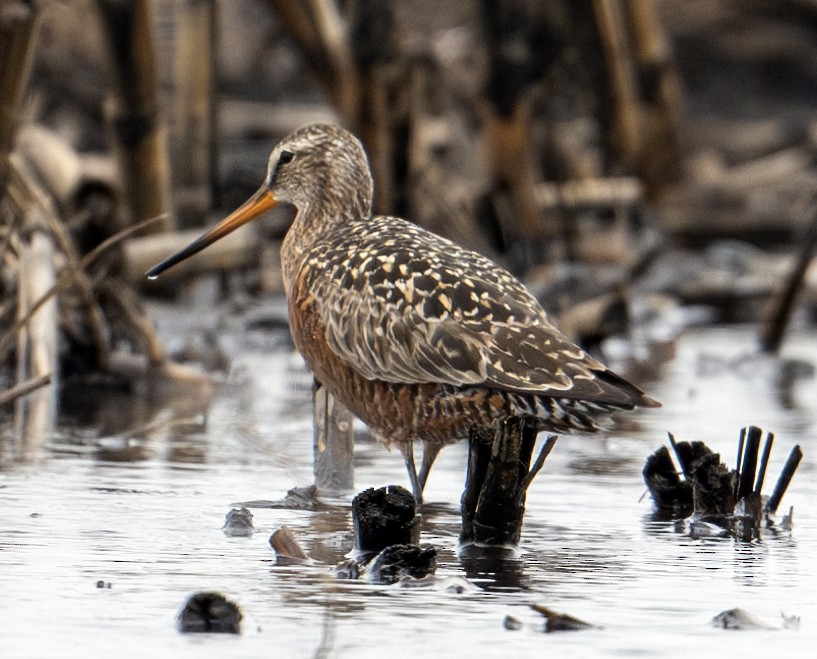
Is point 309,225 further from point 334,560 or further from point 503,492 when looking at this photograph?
point 334,560

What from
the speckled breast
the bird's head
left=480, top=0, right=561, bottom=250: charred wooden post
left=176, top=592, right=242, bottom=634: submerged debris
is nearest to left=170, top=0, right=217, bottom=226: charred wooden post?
left=480, top=0, right=561, bottom=250: charred wooden post

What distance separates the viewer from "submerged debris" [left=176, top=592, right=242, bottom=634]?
4.79 meters

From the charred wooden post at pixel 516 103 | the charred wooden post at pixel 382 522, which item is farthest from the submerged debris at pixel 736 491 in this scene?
the charred wooden post at pixel 516 103

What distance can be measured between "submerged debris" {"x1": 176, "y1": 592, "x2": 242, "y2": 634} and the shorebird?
143cm

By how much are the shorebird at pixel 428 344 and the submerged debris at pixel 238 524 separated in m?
0.65

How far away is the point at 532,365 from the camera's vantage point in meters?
5.96

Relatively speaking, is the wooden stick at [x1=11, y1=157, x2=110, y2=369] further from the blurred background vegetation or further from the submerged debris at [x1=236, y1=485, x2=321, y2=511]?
the submerged debris at [x1=236, y1=485, x2=321, y2=511]

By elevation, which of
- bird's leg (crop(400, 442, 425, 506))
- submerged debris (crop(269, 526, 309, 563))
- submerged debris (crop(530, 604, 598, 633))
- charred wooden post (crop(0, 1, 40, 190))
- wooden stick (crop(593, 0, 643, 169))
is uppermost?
wooden stick (crop(593, 0, 643, 169))

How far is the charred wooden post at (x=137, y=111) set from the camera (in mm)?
11398

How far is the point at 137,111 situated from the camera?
1181cm

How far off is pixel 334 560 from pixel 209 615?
40.9 inches

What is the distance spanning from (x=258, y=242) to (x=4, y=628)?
8.30 meters

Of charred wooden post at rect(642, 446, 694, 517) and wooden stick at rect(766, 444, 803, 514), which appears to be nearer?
wooden stick at rect(766, 444, 803, 514)

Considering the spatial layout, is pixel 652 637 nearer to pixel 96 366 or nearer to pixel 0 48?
pixel 0 48
